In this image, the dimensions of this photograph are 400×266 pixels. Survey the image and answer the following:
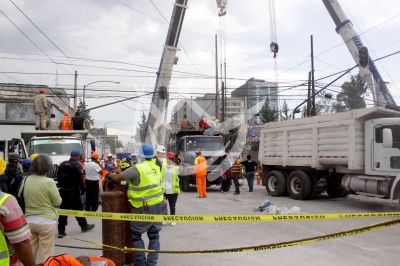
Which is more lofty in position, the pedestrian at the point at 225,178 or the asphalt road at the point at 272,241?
the pedestrian at the point at 225,178

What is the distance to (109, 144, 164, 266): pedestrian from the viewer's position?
5.56 metres

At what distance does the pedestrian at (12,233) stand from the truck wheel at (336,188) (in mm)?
13453

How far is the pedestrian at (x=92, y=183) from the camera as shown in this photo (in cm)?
1057

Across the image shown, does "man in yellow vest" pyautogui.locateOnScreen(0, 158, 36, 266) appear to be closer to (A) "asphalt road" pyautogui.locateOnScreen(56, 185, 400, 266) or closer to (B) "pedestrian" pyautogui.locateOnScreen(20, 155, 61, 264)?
(B) "pedestrian" pyautogui.locateOnScreen(20, 155, 61, 264)

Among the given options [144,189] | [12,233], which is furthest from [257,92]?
[12,233]

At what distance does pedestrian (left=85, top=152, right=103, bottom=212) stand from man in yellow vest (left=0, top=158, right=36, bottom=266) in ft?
25.6

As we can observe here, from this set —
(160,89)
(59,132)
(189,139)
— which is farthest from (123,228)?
(160,89)

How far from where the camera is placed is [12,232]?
277cm

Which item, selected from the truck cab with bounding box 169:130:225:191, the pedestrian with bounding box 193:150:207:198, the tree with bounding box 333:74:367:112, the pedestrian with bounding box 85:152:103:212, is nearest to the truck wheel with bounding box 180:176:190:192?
the truck cab with bounding box 169:130:225:191

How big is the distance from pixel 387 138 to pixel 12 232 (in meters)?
10.8

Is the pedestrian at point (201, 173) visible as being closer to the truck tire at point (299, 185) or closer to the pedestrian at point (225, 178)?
the pedestrian at point (225, 178)

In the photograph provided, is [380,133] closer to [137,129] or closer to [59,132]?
[59,132]

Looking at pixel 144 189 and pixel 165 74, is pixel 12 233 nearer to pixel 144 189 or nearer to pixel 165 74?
pixel 144 189

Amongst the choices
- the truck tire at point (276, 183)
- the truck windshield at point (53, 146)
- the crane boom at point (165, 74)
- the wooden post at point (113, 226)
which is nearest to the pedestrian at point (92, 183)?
the truck windshield at point (53, 146)
